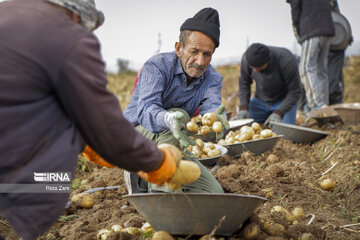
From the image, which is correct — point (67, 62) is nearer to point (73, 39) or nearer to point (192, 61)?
point (73, 39)

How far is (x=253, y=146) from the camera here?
366 centimetres

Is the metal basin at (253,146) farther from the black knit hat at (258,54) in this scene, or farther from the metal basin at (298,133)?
the black knit hat at (258,54)

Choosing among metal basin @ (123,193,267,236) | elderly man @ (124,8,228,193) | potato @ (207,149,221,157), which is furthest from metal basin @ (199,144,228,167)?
metal basin @ (123,193,267,236)

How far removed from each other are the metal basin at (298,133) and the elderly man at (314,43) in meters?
0.94

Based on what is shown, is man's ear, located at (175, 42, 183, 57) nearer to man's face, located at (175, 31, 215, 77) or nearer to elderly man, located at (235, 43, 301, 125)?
man's face, located at (175, 31, 215, 77)

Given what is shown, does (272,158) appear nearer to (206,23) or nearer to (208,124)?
(208,124)

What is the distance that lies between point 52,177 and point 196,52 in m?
1.50

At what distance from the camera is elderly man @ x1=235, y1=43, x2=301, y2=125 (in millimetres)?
4859

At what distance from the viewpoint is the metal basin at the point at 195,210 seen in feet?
4.90

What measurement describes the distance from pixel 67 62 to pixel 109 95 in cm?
20

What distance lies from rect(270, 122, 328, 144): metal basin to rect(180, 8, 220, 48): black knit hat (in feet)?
7.23

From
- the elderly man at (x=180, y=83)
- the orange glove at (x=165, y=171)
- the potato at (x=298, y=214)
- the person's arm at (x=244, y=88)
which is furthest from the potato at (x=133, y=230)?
the person's arm at (x=244, y=88)

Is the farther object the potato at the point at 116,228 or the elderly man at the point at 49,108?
the potato at the point at 116,228

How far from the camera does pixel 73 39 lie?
114cm
